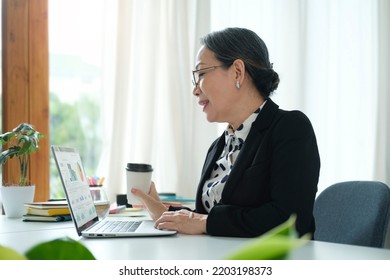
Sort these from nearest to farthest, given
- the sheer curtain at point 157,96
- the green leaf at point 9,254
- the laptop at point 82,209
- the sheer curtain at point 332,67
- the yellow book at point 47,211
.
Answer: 1. the green leaf at point 9,254
2. the laptop at point 82,209
3. the yellow book at point 47,211
4. the sheer curtain at point 157,96
5. the sheer curtain at point 332,67

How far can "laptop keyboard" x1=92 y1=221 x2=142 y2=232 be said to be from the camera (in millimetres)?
1343

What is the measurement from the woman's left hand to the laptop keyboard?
0.09 meters

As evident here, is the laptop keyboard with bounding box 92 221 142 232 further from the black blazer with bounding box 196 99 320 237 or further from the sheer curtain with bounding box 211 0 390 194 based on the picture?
the sheer curtain with bounding box 211 0 390 194

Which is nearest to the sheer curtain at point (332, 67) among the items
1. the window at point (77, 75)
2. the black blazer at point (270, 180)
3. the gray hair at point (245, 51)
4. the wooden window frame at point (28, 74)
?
the window at point (77, 75)

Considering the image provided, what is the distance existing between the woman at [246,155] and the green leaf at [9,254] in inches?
43.0

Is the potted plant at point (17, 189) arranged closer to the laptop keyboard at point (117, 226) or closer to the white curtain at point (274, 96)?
the laptop keyboard at point (117, 226)

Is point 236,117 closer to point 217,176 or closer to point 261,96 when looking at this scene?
point 261,96

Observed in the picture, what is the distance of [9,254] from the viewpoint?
244mm

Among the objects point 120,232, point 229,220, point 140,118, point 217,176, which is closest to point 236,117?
point 217,176

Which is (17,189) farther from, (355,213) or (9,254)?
(9,254)

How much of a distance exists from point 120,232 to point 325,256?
0.53 m

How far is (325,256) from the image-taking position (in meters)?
1.05

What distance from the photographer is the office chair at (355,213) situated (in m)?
1.55

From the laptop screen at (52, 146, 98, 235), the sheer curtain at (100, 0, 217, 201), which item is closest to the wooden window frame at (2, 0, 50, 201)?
the sheer curtain at (100, 0, 217, 201)
